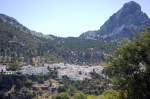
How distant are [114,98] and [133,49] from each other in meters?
7.31

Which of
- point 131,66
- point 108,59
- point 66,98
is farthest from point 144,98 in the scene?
point 66,98

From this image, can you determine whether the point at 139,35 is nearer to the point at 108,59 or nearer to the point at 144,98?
the point at 108,59

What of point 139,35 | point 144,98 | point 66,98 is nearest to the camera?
point 144,98

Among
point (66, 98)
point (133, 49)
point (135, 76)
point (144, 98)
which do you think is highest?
point (133, 49)

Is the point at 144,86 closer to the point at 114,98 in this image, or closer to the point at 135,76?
the point at 135,76

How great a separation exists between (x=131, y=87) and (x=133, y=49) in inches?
190

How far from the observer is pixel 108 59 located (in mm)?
44312

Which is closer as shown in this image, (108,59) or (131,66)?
(131,66)

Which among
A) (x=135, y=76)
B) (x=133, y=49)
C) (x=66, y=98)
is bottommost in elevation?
(x=66, y=98)

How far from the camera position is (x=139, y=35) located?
44.0m

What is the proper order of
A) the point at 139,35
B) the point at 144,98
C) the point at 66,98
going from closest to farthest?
the point at 144,98
the point at 139,35
the point at 66,98

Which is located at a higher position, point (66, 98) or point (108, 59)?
point (108, 59)

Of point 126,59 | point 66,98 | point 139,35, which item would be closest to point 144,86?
point 126,59

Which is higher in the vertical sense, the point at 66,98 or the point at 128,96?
the point at 128,96
